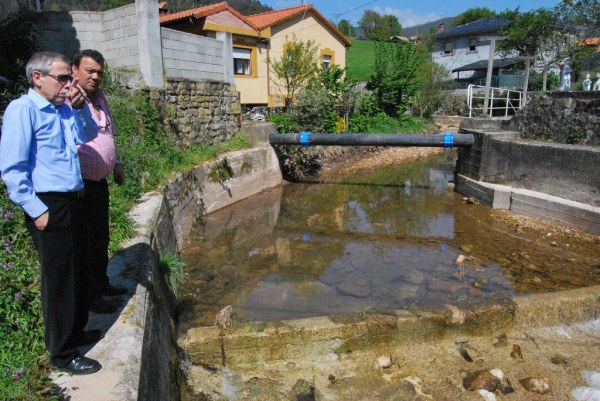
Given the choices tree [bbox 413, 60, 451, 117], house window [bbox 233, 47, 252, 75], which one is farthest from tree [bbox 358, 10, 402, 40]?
house window [bbox 233, 47, 252, 75]

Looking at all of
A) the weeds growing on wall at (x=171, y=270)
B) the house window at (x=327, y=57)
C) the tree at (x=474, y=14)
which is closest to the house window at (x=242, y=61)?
the house window at (x=327, y=57)

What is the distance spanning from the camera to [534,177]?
8.19m

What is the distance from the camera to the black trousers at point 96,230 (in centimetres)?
274

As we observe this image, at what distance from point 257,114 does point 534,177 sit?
29.0ft

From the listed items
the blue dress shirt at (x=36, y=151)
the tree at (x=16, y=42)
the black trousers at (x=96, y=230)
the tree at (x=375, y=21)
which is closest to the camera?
the blue dress shirt at (x=36, y=151)

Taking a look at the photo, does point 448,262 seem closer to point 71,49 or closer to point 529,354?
point 529,354

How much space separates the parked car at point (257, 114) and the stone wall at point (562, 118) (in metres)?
7.70

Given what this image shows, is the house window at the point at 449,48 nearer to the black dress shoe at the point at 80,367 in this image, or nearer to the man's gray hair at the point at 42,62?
the man's gray hair at the point at 42,62

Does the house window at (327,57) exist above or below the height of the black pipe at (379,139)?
above

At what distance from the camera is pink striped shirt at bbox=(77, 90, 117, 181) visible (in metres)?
2.62

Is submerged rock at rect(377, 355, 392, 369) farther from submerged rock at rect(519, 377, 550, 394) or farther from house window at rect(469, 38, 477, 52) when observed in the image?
house window at rect(469, 38, 477, 52)

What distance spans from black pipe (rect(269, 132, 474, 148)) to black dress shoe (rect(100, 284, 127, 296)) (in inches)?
295

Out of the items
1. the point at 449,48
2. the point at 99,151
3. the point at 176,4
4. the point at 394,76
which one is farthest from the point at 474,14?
the point at 99,151

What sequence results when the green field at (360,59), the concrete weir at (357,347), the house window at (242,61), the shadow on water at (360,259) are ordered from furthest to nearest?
1. the green field at (360,59)
2. the house window at (242,61)
3. the shadow on water at (360,259)
4. the concrete weir at (357,347)
